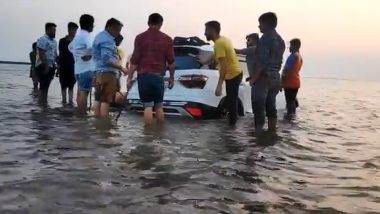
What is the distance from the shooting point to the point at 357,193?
182 inches

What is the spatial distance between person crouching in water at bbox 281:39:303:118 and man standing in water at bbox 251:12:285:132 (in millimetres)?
3165

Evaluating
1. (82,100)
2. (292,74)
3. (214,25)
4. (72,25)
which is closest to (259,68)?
(214,25)

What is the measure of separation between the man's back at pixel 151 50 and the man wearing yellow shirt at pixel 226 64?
1194mm

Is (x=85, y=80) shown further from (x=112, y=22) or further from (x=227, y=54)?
(x=227, y=54)

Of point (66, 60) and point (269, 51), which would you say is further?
point (66, 60)

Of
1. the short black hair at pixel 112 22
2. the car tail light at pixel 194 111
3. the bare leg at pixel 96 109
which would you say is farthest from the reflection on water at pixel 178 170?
the short black hair at pixel 112 22

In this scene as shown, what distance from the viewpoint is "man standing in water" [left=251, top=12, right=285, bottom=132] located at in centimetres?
807

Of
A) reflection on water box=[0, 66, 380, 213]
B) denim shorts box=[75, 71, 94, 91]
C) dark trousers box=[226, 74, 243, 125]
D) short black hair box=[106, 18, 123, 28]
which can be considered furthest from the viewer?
denim shorts box=[75, 71, 94, 91]

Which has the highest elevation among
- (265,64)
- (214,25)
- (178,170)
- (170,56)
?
(214,25)

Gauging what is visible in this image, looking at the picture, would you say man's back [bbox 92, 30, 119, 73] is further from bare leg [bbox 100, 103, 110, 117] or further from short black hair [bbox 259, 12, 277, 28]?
short black hair [bbox 259, 12, 277, 28]

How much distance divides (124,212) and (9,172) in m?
1.56

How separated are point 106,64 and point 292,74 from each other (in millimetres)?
4628

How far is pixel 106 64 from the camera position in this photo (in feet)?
28.8

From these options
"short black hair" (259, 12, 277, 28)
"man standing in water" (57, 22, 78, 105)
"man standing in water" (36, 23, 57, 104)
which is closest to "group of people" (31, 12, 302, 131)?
"short black hair" (259, 12, 277, 28)
